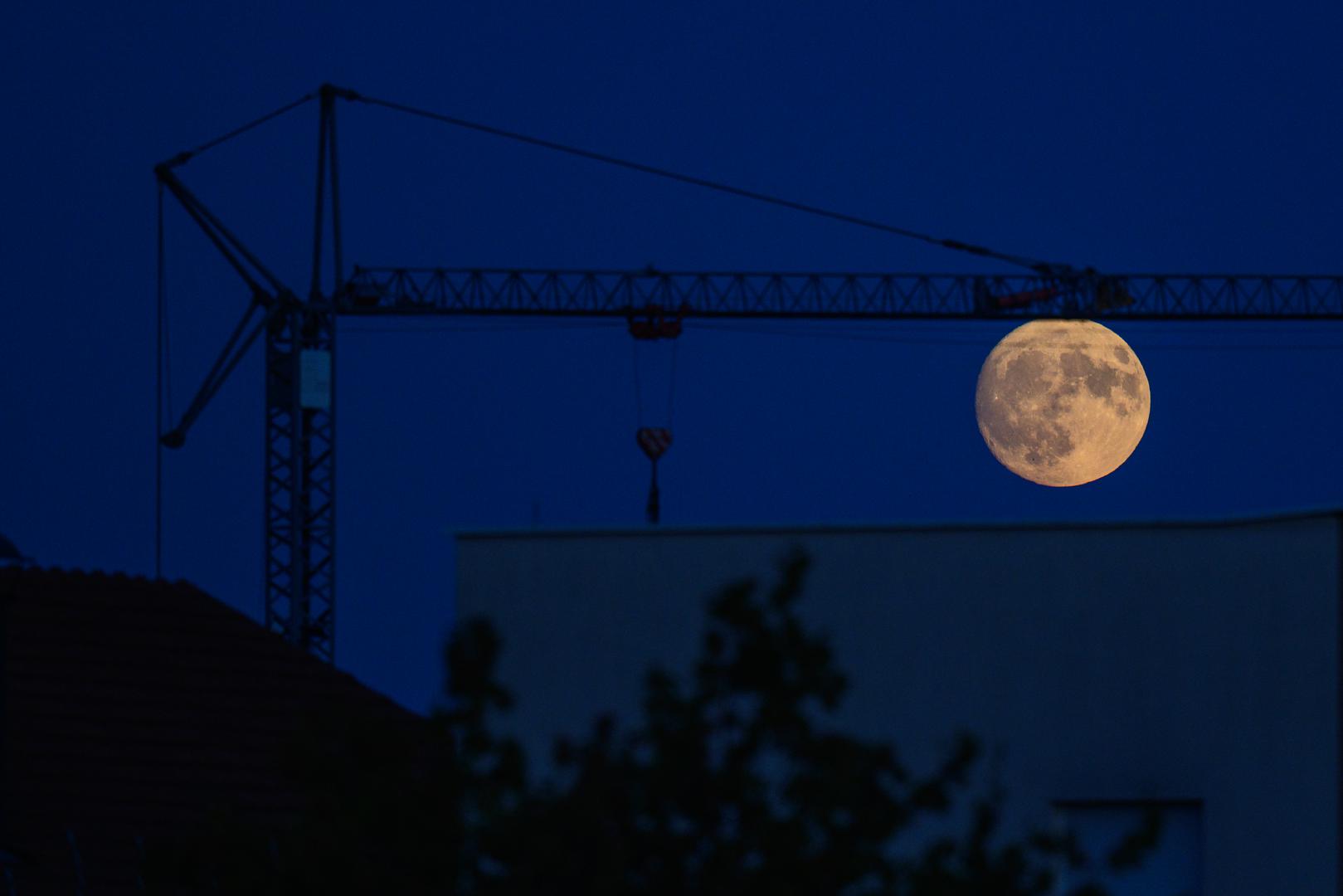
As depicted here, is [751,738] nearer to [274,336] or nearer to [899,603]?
[899,603]

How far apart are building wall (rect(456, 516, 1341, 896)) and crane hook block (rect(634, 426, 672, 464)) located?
5069 cm

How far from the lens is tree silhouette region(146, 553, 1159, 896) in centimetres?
752

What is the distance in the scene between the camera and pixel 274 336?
6050cm

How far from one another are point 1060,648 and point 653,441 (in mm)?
52159

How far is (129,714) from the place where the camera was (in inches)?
754

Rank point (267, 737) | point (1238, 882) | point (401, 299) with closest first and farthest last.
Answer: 1. point (1238, 882)
2. point (267, 737)
3. point (401, 299)

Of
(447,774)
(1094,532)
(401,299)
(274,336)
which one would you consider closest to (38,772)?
(1094,532)

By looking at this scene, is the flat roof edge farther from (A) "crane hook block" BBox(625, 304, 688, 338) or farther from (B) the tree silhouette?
(A) "crane hook block" BBox(625, 304, 688, 338)

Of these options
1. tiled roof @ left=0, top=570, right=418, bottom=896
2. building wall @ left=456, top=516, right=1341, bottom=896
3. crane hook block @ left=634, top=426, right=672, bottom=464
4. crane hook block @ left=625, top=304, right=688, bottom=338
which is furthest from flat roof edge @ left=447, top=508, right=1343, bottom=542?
crane hook block @ left=625, top=304, right=688, bottom=338

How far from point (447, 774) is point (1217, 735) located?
19.6 ft

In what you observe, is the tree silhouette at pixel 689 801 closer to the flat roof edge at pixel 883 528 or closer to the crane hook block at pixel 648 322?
the flat roof edge at pixel 883 528

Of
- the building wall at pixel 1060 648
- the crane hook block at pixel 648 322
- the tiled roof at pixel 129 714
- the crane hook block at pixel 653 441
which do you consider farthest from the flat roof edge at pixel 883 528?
the crane hook block at pixel 648 322

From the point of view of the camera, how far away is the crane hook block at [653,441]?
210 feet

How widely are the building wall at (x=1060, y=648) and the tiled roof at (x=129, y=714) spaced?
4225 mm
